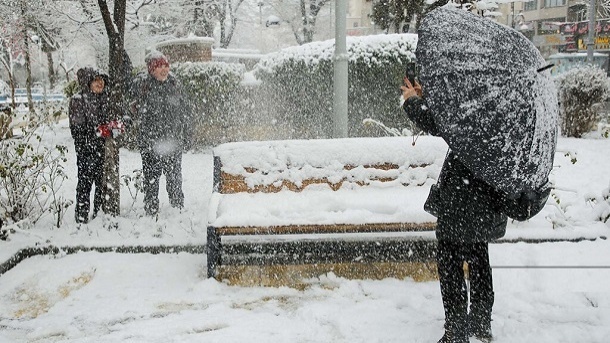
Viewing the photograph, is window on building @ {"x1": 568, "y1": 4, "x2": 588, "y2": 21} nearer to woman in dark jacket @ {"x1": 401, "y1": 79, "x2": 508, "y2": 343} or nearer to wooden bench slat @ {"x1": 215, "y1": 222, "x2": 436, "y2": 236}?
wooden bench slat @ {"x1": 215, "y1": 222, "x2": 436, "y2": 236}

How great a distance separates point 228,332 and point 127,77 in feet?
11.0

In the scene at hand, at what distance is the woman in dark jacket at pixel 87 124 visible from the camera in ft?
18.6

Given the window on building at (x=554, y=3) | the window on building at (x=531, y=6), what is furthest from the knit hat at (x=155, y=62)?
the window on building at (x=531, y=6)

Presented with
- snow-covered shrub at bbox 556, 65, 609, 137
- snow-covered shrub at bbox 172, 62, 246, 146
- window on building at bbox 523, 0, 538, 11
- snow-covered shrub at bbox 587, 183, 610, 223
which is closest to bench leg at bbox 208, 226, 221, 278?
snow-covered shrub at bbox 587, 183, 610, 223

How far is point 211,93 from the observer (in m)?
11.8

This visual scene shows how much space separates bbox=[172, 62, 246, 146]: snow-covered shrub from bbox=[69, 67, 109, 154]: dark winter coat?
587 cm

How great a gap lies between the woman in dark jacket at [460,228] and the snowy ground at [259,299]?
0.38 m

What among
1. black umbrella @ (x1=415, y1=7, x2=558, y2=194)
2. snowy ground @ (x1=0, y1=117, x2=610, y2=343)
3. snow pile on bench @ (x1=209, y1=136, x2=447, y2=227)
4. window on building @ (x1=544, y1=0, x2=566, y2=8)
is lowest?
snowy ground @ (x1=0, y1=117, x2=610, y2=343)

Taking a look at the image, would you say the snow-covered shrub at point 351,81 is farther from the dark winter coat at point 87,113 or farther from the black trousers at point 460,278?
the black trousers at point 460,278

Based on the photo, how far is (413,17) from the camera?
50.6 feet

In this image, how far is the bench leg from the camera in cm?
420

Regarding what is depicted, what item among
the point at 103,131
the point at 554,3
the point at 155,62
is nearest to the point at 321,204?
the point at 103,131

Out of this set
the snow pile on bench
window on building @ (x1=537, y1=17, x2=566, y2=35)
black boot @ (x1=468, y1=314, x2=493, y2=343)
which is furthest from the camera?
window on building @ (x1=537, y1=17, x2=566, y2=35)

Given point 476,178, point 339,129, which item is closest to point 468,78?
point 476,178
